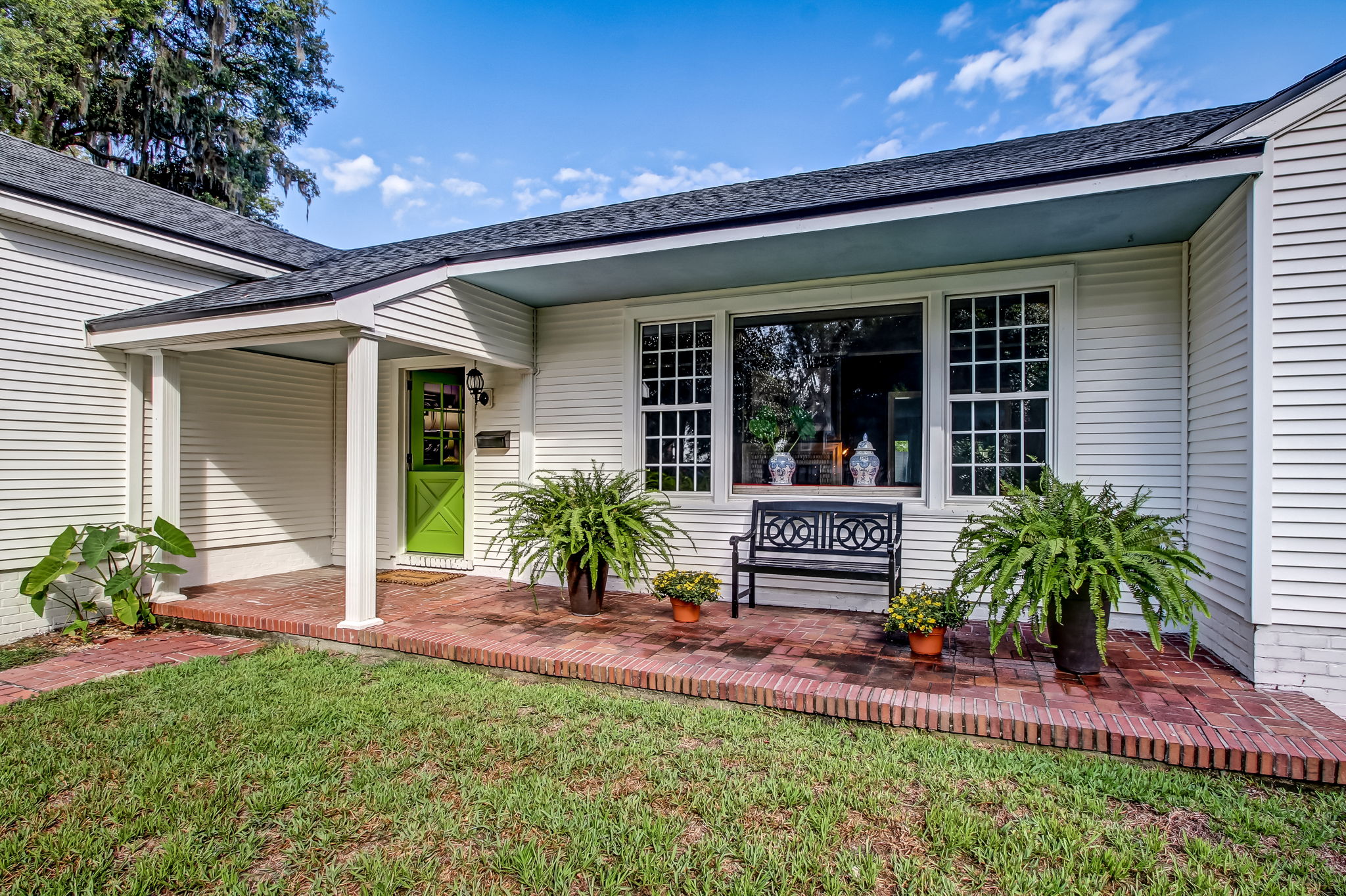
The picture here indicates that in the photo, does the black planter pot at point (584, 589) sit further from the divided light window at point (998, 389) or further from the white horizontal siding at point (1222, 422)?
the white horizontal siding at point (1222, 422)

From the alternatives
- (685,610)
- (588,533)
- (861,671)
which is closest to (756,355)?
(588,533)

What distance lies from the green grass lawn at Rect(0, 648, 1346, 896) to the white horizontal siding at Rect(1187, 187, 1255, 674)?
1366 mm

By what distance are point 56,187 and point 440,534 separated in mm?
4145

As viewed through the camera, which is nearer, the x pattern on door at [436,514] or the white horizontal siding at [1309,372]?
the white horizontal siding at [1309,372]

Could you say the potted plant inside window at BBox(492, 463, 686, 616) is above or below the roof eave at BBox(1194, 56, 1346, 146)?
below

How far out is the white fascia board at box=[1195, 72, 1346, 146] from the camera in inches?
132

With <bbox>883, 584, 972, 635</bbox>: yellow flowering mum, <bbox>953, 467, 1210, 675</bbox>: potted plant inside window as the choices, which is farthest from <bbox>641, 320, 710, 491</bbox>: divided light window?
<bbox>953, 467, 1210, 675</bbox>: potted plant inside window

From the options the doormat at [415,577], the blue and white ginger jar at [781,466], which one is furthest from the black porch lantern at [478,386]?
the blue and white ginger jar at [781,466]

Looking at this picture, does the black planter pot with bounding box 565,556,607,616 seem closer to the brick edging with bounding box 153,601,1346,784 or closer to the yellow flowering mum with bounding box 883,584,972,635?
the brick edging with bounding box 153,601,1346,784

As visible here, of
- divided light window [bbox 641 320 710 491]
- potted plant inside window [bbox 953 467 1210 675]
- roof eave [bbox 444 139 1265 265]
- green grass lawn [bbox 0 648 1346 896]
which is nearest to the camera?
green grass lawn [bbox 0 648 1346 896]

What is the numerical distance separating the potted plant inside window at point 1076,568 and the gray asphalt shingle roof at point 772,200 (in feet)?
6.11

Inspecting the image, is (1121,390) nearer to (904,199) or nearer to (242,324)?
(904,199)

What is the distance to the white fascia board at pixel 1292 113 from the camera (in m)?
A: 3.36

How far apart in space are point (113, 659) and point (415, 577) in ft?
7.80
